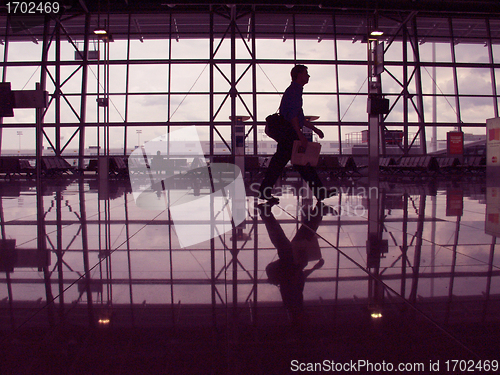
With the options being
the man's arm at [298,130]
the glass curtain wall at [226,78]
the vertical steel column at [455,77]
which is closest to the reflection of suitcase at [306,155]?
the man's arm at [298,130]

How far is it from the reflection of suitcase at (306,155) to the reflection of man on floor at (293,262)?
133 centimetres

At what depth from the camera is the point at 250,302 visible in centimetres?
140

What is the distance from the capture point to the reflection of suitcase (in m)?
4.63

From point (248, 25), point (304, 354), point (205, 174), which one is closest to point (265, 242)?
point (304, 354)

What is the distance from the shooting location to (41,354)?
102 cm

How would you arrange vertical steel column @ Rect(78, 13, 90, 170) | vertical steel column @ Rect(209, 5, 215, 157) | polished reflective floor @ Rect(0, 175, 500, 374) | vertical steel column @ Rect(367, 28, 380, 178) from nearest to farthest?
polished reflective floor @ Rect(0, 175, 500, 374), vertical steel column @ Rect(367, 28, 380, 178), vertical steel column @ Rect(209, 5, 215, 157), vertical steel column @ Rect(78, 13, 90, 170)

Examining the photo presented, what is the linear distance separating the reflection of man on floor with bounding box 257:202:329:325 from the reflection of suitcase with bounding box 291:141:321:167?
1.33m

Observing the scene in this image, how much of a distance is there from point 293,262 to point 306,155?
9.44 feet

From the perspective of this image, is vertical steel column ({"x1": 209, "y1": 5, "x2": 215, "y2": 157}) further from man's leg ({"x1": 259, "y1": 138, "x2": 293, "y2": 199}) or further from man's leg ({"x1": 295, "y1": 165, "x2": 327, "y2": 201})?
man's leg ({"x1": 259, "y1": 138, "x2": 293, "y2": 199})

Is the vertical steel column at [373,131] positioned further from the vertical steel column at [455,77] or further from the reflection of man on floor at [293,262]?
the vertical steel column at [455,77]

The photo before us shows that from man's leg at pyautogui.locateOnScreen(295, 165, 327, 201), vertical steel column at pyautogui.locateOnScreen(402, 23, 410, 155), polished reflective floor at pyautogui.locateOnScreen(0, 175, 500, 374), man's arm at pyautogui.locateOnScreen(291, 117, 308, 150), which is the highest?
vertical steel column at pyautogui.locateOnScreen(402, 23, 410, 155)

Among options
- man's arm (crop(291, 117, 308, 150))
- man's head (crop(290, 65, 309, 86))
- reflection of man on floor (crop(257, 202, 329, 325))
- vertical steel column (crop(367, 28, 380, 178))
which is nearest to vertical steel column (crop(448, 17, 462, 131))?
vertical steel column (crop(367, 28, 380, 178))

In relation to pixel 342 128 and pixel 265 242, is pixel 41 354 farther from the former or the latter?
pixel 342 128

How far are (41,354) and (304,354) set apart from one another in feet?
2.16
